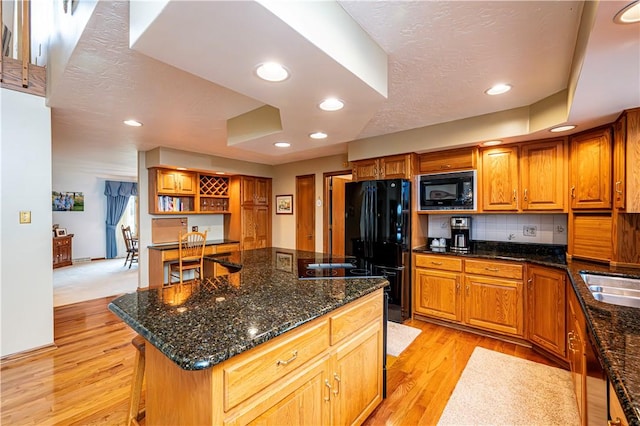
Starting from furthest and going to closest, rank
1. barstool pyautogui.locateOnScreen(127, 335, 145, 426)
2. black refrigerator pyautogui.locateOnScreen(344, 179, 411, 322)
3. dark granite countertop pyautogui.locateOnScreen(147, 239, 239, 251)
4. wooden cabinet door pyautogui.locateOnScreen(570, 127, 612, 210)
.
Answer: dark granite countertop pyautogui.locateOnScreen(147, 239, 239, 251)
black refrigerator pyautogui.locateOnScreen(344, 179, 411, 322)
wooden cabinet door pyautogui.locateOnScreen(570, 127, 612, 210)
barstool pyautogui.locateOnScreen(127, 335, 145, 426)

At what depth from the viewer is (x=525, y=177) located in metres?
2.90

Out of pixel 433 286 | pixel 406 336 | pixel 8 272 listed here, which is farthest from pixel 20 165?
pixel 433 286

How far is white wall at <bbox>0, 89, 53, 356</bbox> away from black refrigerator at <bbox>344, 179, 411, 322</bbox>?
10.9 ft

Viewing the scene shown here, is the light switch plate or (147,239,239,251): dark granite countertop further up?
the light switch plate

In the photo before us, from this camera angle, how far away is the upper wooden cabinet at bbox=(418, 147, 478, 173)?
314 cm

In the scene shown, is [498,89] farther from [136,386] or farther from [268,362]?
[136,386]

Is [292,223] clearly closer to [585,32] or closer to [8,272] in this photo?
[8,272]

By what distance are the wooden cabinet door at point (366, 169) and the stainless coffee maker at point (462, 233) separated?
44.0 inches

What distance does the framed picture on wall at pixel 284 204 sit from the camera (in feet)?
17.7

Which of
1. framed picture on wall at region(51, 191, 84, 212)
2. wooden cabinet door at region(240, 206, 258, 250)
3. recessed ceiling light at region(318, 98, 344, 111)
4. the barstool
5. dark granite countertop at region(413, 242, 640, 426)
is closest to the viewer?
dark granite countertop at region(413, 242, 640, 426)

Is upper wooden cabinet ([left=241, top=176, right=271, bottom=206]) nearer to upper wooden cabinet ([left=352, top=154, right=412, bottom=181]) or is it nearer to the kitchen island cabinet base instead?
upper wooden cabinet ([left=352, top=154, right=412, bottom=181])

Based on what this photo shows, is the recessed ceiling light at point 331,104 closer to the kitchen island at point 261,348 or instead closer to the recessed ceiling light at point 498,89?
the kitchen island at point 261,348

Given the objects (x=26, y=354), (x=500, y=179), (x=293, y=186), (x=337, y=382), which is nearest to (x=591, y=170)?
(x=500, y=179)

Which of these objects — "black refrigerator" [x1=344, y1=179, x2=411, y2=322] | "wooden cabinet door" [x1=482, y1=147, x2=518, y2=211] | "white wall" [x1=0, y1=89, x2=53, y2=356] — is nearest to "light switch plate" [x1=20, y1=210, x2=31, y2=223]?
"white wall" [x1=0, y1=89, x2=53, y2=356]
